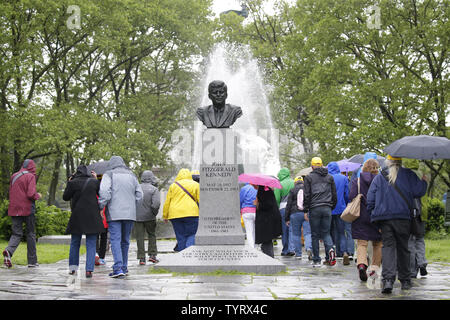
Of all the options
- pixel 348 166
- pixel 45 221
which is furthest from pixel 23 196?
pixel 45 221

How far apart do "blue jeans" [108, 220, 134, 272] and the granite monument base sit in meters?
0.61

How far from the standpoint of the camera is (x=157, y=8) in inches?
1363

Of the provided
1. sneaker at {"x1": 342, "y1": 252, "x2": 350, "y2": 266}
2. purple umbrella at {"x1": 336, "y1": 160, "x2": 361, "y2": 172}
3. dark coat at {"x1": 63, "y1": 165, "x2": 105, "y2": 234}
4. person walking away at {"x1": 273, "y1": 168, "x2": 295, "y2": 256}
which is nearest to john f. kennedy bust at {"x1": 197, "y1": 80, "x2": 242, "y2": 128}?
dark coat at {"x1": 63, "y1": 165, "x2": 105, "y2": 234}

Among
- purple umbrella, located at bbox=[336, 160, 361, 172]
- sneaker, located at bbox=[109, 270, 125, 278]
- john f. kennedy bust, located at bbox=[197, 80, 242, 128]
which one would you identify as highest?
john f. kennedy bust, located at bbox=[197, 80, 242, 128]

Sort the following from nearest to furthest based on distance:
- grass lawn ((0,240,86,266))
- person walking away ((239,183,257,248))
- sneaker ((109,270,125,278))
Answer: sneaker ((109,270,125,278)) < grass lawn ((0,240,86,266)) < person walking away ((239,183,257,248))

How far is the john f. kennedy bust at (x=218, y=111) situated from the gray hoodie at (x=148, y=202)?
2292mm

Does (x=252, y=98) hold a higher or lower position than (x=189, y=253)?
higher

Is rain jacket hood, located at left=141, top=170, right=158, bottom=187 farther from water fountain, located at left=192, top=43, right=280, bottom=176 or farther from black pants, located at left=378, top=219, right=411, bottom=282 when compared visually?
water fountain, located at left=192, top=43, right=280, bottom=176

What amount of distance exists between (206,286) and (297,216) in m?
5.90

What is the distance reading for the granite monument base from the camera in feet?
36.6
